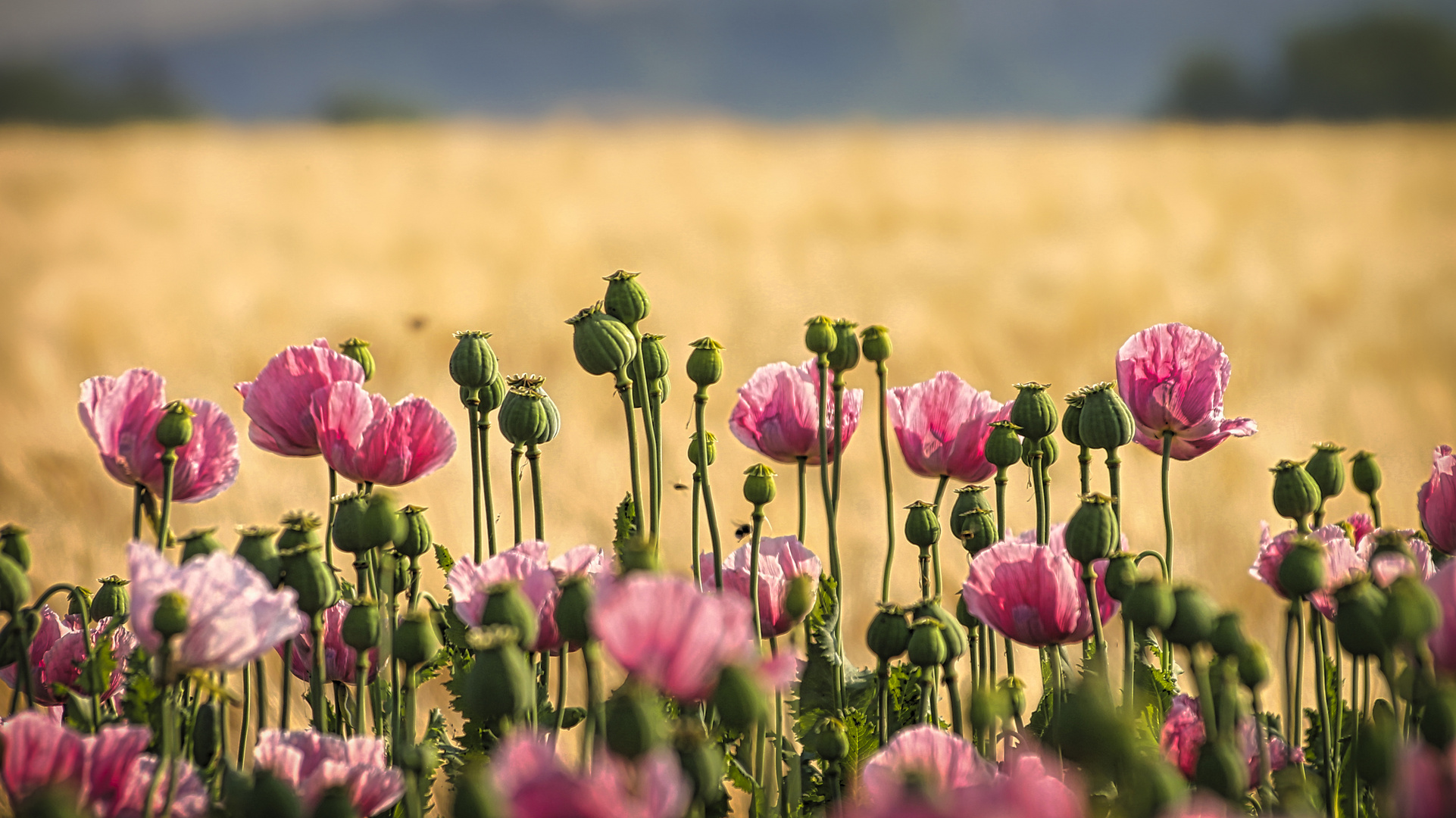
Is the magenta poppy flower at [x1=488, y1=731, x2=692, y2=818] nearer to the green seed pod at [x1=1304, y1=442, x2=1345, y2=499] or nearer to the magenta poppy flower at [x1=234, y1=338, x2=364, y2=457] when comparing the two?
the magenta poppy flower at [x1=234, y1=338, x2=364, y2=457]

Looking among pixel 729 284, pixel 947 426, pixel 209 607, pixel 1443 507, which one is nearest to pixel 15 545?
pixel 209 607

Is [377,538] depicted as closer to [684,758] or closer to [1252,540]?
[684,758]

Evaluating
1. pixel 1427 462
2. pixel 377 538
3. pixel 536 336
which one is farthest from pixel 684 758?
pixel 536 336

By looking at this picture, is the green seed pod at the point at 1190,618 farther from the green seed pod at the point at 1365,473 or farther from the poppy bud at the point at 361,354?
the poppy bud at the point at 361,354

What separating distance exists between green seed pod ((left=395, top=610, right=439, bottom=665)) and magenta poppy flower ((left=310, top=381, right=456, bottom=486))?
126 mm

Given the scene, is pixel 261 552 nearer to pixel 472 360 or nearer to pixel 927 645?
pixel 472 360

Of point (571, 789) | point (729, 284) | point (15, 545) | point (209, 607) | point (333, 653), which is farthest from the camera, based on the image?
point (729, 284)

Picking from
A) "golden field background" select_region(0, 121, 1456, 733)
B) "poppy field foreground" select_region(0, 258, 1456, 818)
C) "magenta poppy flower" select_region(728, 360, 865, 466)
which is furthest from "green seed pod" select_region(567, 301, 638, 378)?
"golden field background" select_region(0, 121, 1456, 733)

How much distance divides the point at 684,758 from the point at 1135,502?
143 centimetres

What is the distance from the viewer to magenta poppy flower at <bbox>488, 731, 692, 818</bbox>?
28cm

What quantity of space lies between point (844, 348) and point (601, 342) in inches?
4.8

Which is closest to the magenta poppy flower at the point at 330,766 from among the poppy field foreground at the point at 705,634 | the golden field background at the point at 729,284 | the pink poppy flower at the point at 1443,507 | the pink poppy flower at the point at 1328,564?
the poppy field foreground at the point at 705,634

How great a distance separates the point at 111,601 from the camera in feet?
1.87

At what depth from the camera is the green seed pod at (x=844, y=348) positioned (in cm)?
57
